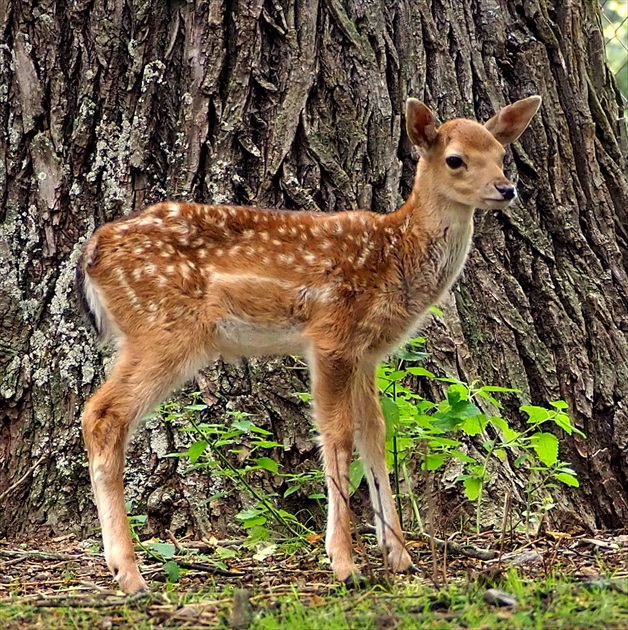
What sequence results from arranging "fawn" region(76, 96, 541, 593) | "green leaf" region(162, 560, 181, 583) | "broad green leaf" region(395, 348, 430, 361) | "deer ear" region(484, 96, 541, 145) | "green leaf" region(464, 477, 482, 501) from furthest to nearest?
"deer ear" region(484, 96, 541, 145), "green leaf" region(464, 477, 482, 501), "broad green leaf" region(395, 348, 430, 361), "fawn" region(76, 96, 541, 593), "green leaf" region(162, 560, 181, 583)

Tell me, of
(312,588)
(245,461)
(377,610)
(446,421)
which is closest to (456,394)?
(446,421)

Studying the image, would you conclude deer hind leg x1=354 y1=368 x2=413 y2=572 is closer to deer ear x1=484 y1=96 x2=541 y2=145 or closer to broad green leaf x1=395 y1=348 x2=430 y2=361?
broad green leaf x1=395 y1=348 x2=430 y2=361

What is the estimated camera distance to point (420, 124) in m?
4.46

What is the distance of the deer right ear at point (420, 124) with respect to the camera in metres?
4.34

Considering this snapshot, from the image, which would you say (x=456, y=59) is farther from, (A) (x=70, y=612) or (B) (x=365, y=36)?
(A) (x=70, y=612)

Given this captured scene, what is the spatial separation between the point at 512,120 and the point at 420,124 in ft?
1.34

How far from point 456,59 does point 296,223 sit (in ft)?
4.35

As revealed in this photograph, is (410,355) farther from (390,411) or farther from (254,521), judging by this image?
(254,521)

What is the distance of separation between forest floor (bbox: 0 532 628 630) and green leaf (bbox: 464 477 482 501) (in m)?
0.20

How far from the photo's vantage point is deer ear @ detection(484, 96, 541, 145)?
447 cm

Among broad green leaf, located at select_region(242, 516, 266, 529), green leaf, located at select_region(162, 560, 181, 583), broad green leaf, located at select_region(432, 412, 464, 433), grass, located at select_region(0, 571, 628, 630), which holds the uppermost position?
broad green leaf, located at select_region(432, 412, 464, 433)

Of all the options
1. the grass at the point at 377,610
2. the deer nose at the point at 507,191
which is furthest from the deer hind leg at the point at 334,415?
the deer nose at the point at 507,191

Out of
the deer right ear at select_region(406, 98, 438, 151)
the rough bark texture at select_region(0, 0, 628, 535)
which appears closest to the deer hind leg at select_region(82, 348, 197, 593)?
the rough bark texture at select_region(0, 0, 628, 535)

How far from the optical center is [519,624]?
2.72 metres
